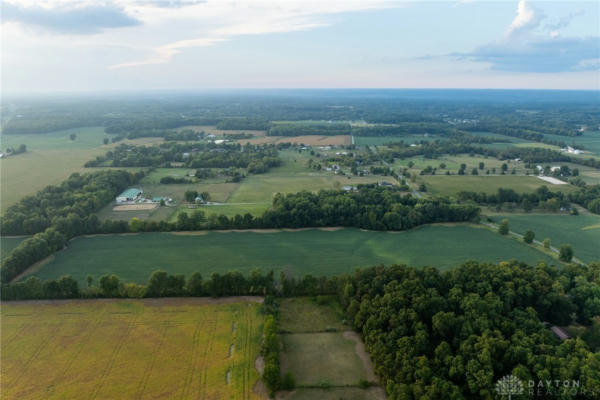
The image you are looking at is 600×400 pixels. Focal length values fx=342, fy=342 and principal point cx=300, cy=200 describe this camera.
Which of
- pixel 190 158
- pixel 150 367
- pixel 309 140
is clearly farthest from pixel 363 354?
pixel 309 140

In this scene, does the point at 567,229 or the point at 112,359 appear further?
the point at 567,229

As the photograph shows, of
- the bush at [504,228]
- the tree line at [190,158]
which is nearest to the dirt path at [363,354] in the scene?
the bush at [504,228]

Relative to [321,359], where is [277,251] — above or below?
above

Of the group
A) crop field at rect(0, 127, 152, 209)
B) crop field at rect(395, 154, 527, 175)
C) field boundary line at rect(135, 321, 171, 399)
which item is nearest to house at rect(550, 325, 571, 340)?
field boundary line at rect(135, 321, 171, 399)

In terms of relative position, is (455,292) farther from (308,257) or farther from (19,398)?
(19,398)

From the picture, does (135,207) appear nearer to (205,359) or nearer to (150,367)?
(150,367)

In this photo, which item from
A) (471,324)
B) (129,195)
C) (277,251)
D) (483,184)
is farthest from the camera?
(483,184)
